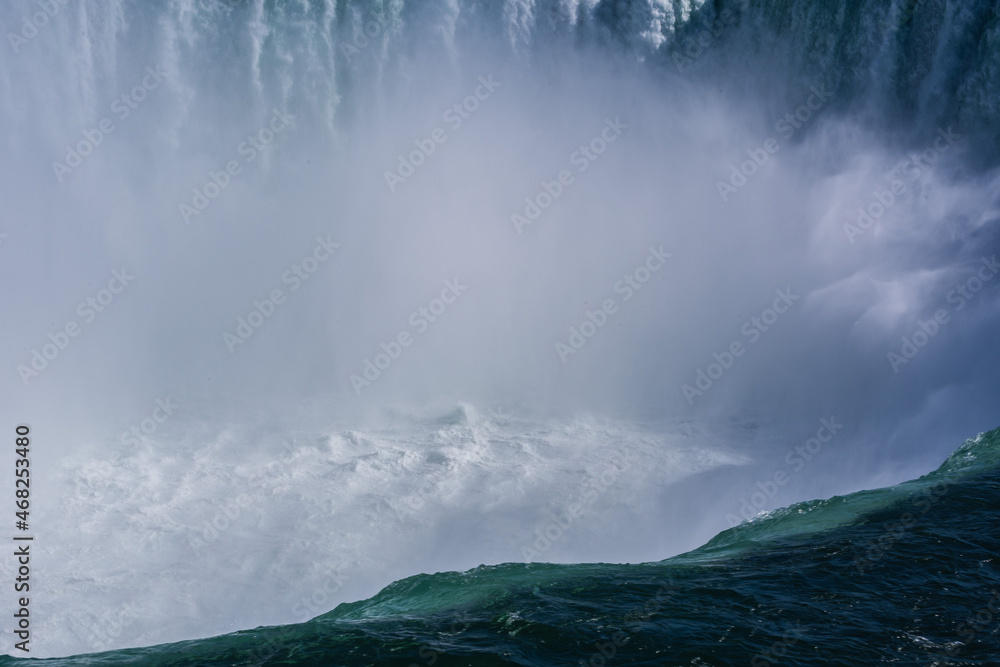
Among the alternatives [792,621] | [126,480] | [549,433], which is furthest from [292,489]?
[792,621]

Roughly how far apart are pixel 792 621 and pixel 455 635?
3566 millimetres

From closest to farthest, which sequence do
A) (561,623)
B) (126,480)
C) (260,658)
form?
(260,658)
(561,623)
(126,480)

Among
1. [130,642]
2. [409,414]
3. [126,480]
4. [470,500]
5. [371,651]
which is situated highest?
[409,414]

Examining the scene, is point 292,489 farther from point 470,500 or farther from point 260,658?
point 260,658

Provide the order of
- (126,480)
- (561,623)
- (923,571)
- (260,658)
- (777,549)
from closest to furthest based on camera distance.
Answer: (260,658) → (561,623) → (923,571) → (777,549) → (126,480)

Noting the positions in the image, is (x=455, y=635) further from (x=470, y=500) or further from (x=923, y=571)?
(x=470, y=500)

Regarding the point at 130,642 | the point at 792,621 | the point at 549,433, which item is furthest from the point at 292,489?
the point at 792,621

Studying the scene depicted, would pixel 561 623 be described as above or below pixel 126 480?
below

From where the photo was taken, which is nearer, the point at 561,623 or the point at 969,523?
the point at 561,623

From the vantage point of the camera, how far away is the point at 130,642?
1529cm

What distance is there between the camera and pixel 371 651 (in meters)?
7.63

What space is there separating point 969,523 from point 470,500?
43.9ft

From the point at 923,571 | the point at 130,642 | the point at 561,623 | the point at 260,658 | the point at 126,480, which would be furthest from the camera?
the point at 126,480

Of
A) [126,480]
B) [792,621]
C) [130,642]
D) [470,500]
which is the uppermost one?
[126,480]
